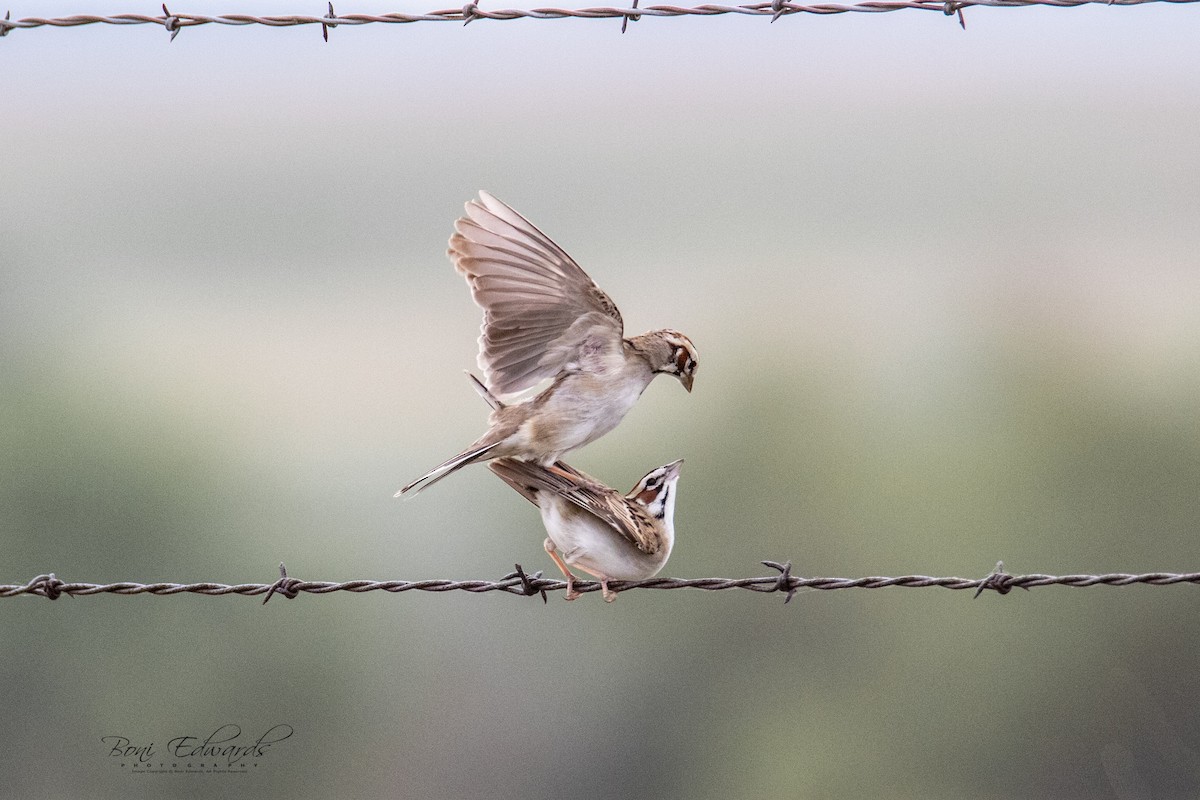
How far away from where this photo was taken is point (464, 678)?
81375 mm

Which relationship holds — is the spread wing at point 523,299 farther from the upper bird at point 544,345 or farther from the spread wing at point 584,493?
the spread wing at point 584,493

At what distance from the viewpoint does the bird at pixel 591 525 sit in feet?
19.6

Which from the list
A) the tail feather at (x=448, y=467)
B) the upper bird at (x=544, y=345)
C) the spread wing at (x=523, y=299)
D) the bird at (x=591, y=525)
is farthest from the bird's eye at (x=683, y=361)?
the tail feather at (x=448, y=467)

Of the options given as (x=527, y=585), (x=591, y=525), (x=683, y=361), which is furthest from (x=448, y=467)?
(x=683, y=361)

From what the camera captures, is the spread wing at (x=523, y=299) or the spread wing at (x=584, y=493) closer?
the spread wing at (x=523, y=299)

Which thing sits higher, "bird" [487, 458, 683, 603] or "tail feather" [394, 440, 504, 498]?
"tail feather" [394, 440, 504, 498]

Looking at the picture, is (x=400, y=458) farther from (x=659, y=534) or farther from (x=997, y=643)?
(x=659, y=534)

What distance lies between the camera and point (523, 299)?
5.93 meters

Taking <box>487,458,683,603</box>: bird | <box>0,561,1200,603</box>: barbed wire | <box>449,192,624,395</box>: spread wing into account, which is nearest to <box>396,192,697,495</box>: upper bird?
<box>449,192,624,395</box>: spread wing

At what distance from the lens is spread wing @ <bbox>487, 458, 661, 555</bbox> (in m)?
5.94

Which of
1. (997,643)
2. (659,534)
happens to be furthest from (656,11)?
(997,643)

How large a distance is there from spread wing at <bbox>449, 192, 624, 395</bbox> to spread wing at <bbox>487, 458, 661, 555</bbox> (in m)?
0.42

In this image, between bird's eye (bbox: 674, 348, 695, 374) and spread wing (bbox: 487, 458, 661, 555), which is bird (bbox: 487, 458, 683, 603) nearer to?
spread wing (bbox: 487, 458, 661, 555)

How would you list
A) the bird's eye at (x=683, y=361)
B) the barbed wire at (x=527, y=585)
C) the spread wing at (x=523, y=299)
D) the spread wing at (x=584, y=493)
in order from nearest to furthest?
the barbed wire at (x=527, y=585)
the spread wing at (x=523, y=299)
the spread wing at (x=584, y=493)
the bird's eye at (x=683, y=361)
